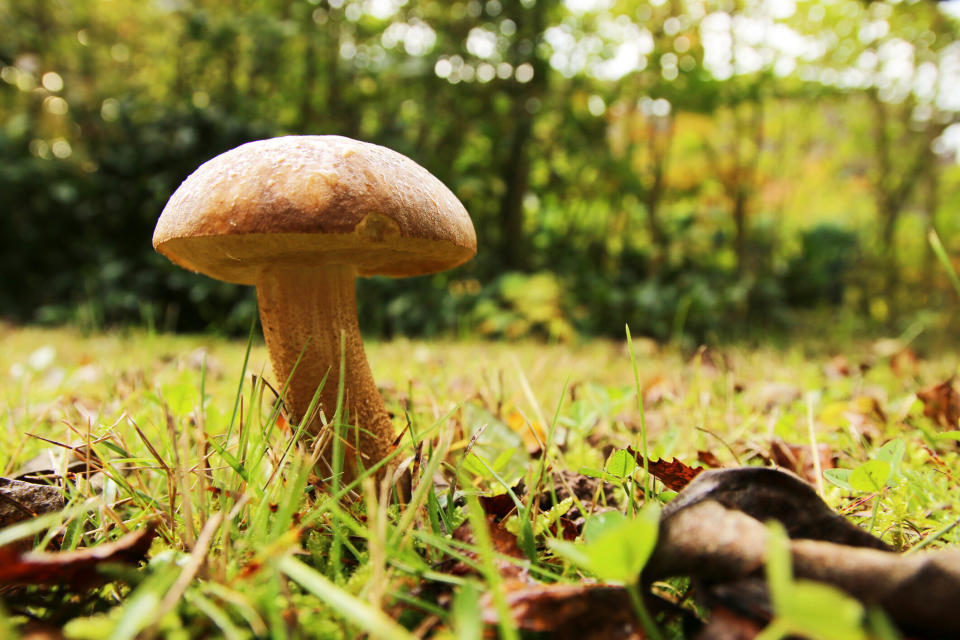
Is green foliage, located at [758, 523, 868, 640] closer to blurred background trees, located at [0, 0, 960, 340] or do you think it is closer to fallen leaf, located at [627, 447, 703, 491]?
fallen leaf, located at [627, 447, 703, 491]

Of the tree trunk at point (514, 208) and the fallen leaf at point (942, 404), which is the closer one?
the fallen leaf at point (942, 404)

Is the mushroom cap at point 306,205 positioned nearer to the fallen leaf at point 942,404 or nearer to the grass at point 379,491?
the grass at point 379,491

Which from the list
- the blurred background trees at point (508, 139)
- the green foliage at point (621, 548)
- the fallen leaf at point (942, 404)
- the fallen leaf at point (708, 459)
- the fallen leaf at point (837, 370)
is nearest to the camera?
the green foliage at point (621, 548)

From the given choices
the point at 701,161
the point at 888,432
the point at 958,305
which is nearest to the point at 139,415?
the point at 888,432

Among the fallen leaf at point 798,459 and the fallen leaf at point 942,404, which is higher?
the fallen leaf at point 942,404

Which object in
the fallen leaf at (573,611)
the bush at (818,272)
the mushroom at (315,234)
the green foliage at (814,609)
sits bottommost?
the bush at (818,272)

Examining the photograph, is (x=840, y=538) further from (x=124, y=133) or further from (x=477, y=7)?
(x=124, y=133)

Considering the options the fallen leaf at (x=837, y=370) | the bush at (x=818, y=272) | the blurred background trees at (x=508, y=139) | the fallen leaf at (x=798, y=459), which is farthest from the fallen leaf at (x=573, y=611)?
the bush at (x=818, y=272)
